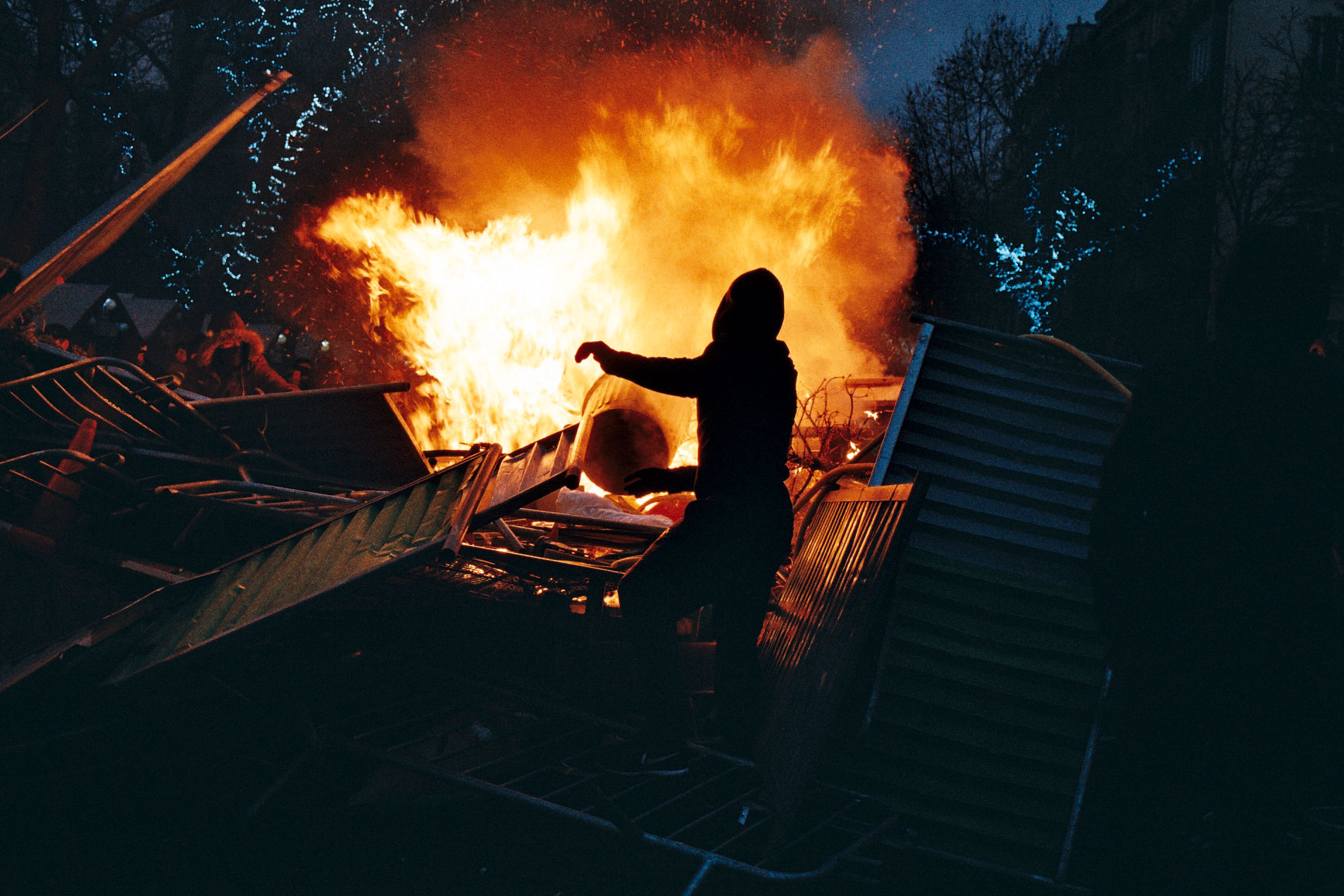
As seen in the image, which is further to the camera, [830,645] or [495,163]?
[495,163]

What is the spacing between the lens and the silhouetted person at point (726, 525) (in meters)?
3.32

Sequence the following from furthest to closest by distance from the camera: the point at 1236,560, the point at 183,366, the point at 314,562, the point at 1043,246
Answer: the point at 1043,246 < the point at 183,366 < the point at 314,562 < the point at 1236,560

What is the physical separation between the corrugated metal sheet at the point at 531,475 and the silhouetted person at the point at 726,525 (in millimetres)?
351

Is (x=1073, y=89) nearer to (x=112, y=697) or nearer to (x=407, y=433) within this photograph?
(x=407, y=433)

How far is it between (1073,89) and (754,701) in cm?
2804

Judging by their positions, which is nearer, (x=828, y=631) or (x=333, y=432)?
(x=828, y=631)

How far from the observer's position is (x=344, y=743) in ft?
11.8

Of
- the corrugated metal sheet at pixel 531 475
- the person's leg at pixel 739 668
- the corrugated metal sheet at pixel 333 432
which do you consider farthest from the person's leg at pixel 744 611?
the corrugated metal sheet at pixel 333 432

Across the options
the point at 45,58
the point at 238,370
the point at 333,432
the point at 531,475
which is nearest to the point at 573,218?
the point at 238,370

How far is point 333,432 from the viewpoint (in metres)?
5.93

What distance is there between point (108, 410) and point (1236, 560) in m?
6.77

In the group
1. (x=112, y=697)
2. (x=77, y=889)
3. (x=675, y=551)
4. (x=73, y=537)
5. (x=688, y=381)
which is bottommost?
(x=77, y=889)

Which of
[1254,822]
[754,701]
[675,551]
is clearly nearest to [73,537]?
[675,551]

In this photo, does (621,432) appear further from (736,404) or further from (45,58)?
(45,58)
